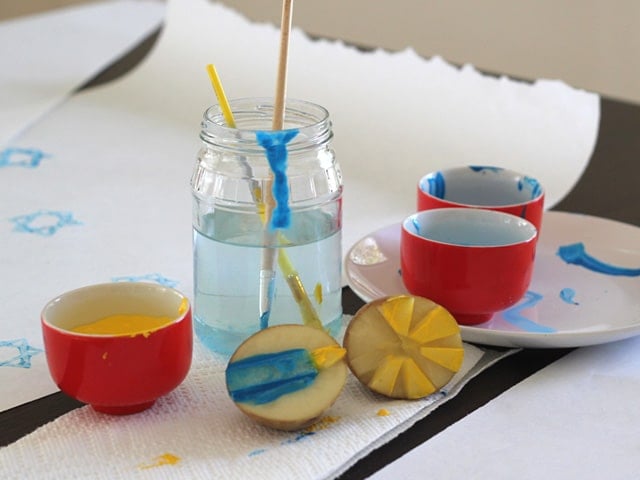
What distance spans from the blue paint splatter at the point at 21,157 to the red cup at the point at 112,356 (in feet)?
1.81

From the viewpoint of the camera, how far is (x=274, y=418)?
1.98ft

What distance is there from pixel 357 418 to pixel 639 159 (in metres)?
0.63

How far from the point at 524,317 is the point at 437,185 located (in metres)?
0.16

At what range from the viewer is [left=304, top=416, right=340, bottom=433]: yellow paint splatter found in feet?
2.02

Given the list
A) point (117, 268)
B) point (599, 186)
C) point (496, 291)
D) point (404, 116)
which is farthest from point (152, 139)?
point (496, 291)

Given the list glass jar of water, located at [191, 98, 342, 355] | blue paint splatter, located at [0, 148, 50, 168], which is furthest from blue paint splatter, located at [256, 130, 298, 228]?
blue paint splatter, located at [0, 148, 50, 168]

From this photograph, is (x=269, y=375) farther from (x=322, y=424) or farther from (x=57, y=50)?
(x=57, y=50)

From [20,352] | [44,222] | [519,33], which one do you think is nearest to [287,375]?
[20,352]

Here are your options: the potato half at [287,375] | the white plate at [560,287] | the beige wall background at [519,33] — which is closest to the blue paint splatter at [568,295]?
the white plate at [560,287]

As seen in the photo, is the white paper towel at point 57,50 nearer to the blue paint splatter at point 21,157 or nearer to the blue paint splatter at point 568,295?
the blue paint splatter at point 21,157

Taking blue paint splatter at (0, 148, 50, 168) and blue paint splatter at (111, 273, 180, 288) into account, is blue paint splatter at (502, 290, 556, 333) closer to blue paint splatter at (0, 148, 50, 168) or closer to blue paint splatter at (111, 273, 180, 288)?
blue paint splatter at (111, 273, 180, 288)

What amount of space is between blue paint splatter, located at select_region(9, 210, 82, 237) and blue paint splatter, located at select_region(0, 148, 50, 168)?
6.1 inches

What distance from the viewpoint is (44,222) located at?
994mm

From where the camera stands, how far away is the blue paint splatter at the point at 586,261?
831 mm
